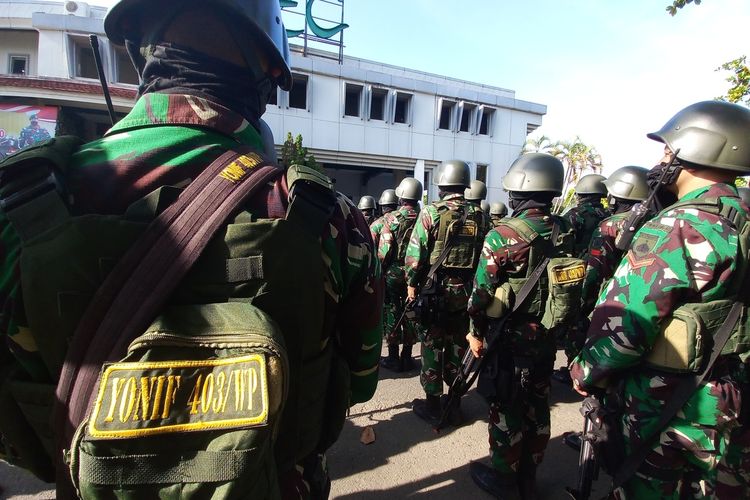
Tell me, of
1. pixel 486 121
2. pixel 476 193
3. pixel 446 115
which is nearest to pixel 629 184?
pixel 476 193

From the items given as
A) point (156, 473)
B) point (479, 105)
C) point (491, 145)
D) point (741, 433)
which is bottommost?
→ point (741, 433)

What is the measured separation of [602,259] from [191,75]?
12.0ft

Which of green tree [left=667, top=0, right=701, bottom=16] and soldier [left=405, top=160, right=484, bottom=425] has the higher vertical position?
green tree [left=667, top=0, right=701, bottom=16]

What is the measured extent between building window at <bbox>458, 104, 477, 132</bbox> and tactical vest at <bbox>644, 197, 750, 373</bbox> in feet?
64.2

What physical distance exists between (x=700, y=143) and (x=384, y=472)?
286cm

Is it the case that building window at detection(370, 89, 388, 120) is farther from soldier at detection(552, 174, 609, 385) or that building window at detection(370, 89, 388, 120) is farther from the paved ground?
the paved ground

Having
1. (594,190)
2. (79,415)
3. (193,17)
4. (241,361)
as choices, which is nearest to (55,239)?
(79,415)

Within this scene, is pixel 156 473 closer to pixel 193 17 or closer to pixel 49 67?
pixel 193 17

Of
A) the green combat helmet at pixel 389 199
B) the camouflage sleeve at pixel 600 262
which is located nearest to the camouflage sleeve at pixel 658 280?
the camouflage sleeve at pixel 600 262

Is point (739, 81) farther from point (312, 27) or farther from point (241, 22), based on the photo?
point (312, 27)

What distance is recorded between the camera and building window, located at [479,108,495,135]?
67.4ft

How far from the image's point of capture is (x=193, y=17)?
1.19 metres

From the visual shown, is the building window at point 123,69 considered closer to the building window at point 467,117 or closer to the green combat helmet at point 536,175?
the building window at point 467,117

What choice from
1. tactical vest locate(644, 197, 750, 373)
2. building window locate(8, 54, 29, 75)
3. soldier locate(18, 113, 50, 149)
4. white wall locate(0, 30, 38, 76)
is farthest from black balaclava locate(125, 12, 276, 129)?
building window locate(8, 54, 29, 75)
